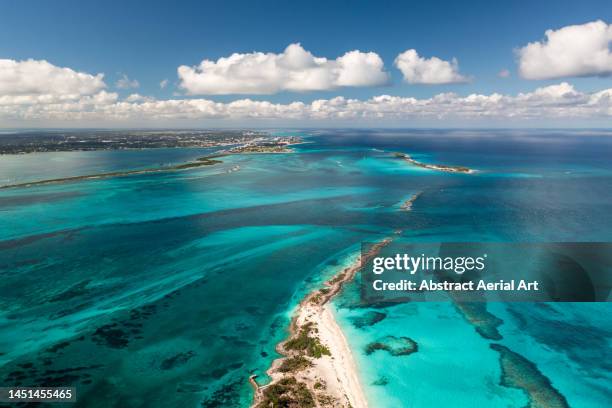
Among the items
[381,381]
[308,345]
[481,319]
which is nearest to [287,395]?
[308,345]

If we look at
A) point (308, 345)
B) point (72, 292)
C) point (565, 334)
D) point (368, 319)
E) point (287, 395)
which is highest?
point (72, 292)

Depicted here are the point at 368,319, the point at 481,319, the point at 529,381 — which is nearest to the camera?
the point at 529,381

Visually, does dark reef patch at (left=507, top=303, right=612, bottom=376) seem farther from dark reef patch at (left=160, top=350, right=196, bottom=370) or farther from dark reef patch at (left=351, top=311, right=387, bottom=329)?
dark reef patch at (left=160, top=350, right=196, bottom=370)

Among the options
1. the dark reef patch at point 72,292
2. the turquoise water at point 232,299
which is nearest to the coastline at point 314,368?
the turquoise water at point 232,299

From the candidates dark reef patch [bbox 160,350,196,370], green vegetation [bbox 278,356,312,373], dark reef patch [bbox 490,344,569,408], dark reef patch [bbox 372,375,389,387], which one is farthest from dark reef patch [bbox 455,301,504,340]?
dark reef patch [bbox 160,350,196,370]

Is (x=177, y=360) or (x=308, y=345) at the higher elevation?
(x=308, y=345)

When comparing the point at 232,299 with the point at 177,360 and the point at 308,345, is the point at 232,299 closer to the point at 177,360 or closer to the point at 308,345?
the point at 177,360

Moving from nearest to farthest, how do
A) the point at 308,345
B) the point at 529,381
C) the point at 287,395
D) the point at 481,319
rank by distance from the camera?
the point at 287,395, the point at 529,381, the point at 308,345, the point at 481,319

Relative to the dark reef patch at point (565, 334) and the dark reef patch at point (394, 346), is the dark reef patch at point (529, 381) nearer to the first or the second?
the dark reef patch at point (565, 334)
